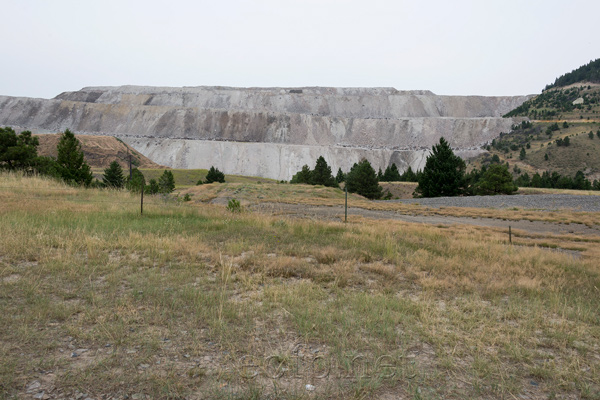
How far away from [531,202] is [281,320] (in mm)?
31719

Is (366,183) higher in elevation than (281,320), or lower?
higher

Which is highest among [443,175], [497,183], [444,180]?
[443,175]

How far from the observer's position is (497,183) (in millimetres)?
41062

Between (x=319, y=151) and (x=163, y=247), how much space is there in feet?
250

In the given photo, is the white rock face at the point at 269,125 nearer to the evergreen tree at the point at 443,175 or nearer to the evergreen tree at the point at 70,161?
the evergreen tree at the point at 443,175

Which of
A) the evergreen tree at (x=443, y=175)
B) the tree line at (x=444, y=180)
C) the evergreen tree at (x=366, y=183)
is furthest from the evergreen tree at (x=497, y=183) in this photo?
the evergreen tree at (x=366, y=183)

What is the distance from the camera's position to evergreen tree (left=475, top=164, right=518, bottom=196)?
40938 millimetres

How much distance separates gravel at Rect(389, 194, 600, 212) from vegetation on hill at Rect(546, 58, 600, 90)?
12522 centimetres

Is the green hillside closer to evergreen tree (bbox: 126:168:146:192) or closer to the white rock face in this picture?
the white rock face

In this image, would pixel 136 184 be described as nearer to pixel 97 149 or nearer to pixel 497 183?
pixel 497 183

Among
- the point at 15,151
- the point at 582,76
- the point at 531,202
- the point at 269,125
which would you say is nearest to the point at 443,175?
the point at 531,202

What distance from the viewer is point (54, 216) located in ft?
32.2

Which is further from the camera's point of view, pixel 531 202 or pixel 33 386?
pixel 531 202

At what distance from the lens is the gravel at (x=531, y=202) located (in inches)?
1070
